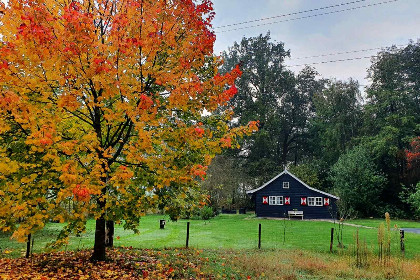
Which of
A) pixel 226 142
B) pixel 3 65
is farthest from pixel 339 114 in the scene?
pixel 3 65

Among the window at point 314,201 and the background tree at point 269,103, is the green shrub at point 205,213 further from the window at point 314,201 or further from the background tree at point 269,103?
the background tree at point 269,103

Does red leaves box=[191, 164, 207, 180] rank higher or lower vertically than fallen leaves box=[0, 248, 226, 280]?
higher

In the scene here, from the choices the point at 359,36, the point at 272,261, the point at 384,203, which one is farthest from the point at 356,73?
the point at 272,261

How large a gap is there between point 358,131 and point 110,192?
43.0m

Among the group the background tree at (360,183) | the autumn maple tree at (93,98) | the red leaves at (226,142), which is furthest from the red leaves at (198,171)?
the background tree at (360,183)

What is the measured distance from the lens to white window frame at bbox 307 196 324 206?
109 feet

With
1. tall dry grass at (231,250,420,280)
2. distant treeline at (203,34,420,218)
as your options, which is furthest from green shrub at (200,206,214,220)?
tall dry grass at (231,250,420,280)

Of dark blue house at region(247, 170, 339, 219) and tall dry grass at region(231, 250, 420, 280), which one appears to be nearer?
tall dry grass at region(231, 250, 420, 280)

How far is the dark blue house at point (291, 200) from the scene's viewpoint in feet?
109

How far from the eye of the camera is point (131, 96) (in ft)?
19.2

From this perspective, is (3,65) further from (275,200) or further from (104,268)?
(275,200)

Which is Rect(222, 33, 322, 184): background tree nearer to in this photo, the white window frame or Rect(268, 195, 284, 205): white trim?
Rect(268, 195, 284, 205): white trim

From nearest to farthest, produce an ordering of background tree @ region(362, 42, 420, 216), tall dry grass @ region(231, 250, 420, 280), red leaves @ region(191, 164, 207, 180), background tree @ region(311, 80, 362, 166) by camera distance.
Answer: red leaves @ region(191, 164, 207, 180) < tall dry grass @ region(231, 250, 420, 280) < background tree @ region(362, 42, 420, 216) < background tree @ region(311, 80, 362, 166)

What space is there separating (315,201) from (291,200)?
2496 millimetres
